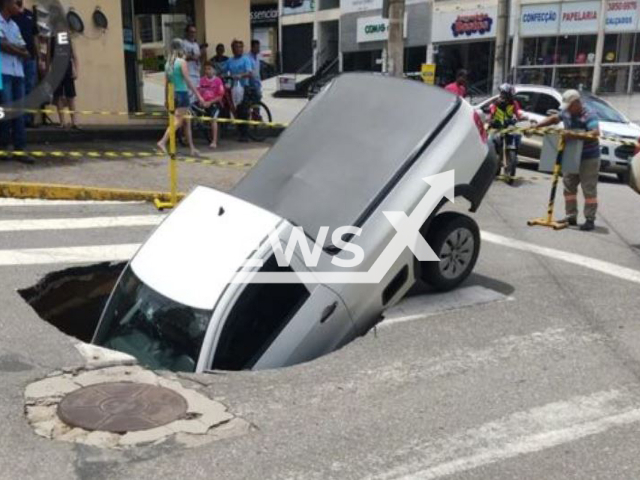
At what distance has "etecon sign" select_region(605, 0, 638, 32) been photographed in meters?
27.6

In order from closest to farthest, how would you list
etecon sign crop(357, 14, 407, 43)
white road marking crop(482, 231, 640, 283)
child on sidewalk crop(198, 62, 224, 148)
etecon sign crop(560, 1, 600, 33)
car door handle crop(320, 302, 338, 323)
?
car door handle crop(320, 302, 338, 323)
white road marking crop(482, 231, 640, 283)
child on sidewalk crop(198, 62, 224, 148)
etecon sign crop(560, 1, 600, 33)
etecon sign crop(357, 14, 407, 43)

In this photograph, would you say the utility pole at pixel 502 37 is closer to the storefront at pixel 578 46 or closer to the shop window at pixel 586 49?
the storefront at pixel 578 46

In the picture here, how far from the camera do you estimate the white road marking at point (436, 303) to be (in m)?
5.75

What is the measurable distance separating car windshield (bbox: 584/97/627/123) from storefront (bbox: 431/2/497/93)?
62.4 ft

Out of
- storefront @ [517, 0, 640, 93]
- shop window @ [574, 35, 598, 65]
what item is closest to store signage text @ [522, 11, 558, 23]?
storefront @ [517, 0, 640, 93]

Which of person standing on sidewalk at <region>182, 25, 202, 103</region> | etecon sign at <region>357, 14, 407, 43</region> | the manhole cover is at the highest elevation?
etecon sign at <region>357, 14, 407, 43</region>

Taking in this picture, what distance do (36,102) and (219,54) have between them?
454 cm

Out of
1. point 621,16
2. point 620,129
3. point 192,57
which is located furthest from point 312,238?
point 621,16

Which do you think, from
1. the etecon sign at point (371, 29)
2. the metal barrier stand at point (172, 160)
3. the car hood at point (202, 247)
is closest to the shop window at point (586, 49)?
the etecon sign at point (371, 29)

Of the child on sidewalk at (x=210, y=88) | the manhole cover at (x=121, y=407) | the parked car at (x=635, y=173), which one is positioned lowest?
the manhole cover at (x=121, y=407)

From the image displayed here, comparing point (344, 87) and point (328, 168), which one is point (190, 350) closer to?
point (328, 168)

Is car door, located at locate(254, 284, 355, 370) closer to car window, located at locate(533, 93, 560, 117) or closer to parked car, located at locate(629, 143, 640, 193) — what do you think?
parked car, located at locate(629, 143, 640, 193)

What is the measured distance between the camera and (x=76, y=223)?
8484 mm

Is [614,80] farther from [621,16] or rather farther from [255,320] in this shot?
[255,320]
